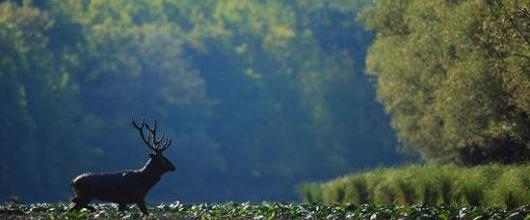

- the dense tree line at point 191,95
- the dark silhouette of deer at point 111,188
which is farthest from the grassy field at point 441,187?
the dense tree line at point 191,95

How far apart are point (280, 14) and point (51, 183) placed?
72008 mm

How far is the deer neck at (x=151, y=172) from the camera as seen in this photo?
31703 millimetres

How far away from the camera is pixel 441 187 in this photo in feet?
145

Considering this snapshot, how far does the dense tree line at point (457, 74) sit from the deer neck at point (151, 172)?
15566 millimetres

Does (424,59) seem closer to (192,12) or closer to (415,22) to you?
(415,22)

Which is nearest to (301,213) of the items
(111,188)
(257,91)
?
(111,188)

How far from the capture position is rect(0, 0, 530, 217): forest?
178ft

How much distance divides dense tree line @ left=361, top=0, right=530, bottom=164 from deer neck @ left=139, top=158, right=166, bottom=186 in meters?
15.6

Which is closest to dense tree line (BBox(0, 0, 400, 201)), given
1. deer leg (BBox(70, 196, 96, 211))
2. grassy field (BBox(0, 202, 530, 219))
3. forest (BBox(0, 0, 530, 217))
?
forest (BBox(0, 0, 530, 217))

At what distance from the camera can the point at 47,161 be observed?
95.3m

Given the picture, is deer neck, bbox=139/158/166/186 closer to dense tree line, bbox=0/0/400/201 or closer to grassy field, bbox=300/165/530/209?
grassy field, bbox=300/165/530/209

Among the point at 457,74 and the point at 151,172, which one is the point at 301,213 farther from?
the point at 457,74

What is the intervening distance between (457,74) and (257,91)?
78.2 m

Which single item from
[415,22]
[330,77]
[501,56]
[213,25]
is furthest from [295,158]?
[501,56]
